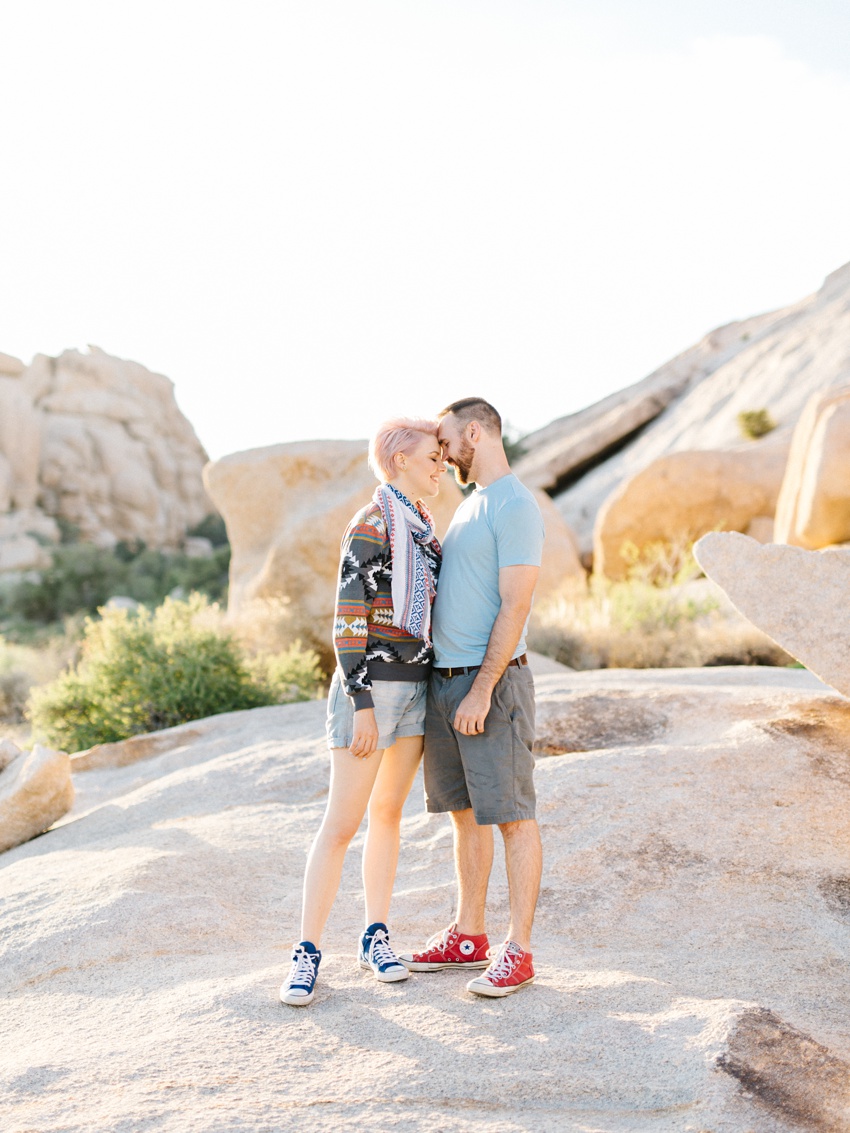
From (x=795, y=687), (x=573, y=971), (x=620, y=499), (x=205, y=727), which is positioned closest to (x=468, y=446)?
(x=573, y=971)

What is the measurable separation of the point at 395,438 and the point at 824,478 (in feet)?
29.3

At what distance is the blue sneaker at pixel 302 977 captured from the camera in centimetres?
→ 349

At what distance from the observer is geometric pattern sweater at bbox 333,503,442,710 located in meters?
3.65

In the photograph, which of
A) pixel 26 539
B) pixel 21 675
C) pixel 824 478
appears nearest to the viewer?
pixel 824 478

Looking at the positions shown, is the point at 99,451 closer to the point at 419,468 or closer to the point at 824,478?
the point at 824,478

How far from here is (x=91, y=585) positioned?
26.2 meters

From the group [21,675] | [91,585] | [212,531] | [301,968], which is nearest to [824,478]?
[301,968]

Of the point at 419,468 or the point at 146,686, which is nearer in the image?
the point at 419,468

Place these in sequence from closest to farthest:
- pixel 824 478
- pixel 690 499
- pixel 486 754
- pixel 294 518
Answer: pixel 486 754 < pixel 824 478 < pixel 294 518 < pixel 690 499

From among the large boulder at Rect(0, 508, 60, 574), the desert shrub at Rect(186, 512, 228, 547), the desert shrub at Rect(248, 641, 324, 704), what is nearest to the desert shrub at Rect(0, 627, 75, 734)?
the desert shrub at Rect(248, 641, 324, 704)

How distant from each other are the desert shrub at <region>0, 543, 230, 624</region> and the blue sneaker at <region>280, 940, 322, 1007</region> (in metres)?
20.8

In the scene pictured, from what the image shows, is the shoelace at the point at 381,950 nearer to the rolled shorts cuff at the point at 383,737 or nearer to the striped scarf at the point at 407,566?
the rolled shorts cuff at the point at 383,737

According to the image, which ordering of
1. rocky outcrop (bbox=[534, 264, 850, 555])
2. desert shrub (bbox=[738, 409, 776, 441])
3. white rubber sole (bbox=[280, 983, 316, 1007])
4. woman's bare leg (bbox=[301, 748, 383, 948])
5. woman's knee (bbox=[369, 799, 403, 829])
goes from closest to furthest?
white rubber sole (bbox=[280, 983, 316, 1007]), woman's bare leg (bbox=[301, 748, 383, 948]), woman's knee (bbox=[369, 799, 403, 829]), desert shrub (bbox=[738, 409, 776, 441]), rocky outcrop (bbox=[534, 264, 850, 555])

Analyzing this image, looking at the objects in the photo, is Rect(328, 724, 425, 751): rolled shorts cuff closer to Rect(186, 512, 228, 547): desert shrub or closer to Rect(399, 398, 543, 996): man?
Rect(399, 398, 543, 996): man
